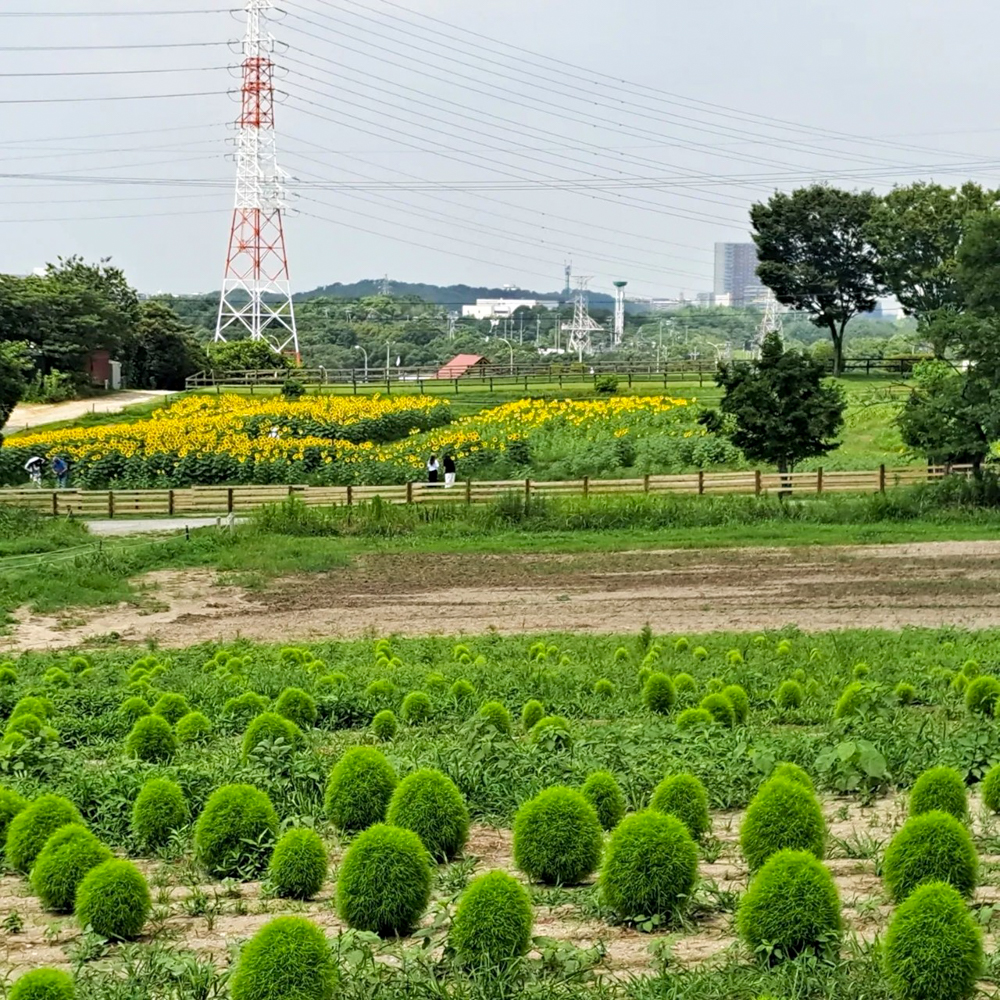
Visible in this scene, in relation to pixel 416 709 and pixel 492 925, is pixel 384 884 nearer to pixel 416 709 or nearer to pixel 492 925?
pixel 492 925

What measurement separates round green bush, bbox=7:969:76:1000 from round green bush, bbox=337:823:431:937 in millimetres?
1583

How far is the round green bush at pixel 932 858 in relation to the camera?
7.04 m

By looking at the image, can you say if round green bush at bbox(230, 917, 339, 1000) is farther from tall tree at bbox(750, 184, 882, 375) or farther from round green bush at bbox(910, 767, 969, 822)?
tall tree at bbox(750, 184, 882, 375)

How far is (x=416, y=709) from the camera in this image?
12961mm

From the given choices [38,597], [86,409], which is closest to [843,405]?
[38,597]

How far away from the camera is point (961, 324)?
34125 mm

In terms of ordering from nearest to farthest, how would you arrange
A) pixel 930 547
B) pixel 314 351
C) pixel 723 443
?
pixel 930 547
pixel 723 443
pixel 314 351

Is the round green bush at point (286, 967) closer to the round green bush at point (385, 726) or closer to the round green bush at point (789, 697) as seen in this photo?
the round green bush at point (385, 726)

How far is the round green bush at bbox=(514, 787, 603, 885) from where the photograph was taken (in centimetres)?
791

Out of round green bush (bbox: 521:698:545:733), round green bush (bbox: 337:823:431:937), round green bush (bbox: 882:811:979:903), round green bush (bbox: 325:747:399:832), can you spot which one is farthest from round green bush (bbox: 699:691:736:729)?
round green bush (bbox: 337:823:431:937)

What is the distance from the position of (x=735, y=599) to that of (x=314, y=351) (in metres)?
106

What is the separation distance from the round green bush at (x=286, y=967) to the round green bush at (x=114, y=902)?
141 centimetres

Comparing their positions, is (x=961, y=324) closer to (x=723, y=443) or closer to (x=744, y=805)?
(x=723, y=443)

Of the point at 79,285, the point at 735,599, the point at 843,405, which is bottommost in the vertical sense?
the point at 735,599
